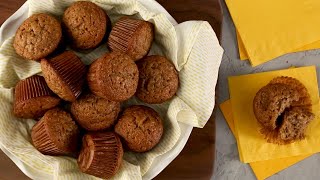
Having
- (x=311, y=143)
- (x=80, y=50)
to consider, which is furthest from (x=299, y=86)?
(x=80, y=50)

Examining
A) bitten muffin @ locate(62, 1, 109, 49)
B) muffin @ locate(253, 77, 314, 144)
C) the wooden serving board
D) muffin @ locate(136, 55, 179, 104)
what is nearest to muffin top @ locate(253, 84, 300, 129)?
muffin @ locate(253, 77, 314, 144)

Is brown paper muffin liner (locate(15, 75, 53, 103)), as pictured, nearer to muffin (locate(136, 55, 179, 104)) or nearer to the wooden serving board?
muffin (locate(136, 55, 179, 104))

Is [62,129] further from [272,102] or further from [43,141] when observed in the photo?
[272,102]

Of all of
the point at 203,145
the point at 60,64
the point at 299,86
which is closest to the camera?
the point at 60,64

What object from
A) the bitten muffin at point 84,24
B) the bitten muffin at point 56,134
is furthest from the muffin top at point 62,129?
the bitten muffin at point 84,24

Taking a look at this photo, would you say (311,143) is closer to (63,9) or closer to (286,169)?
(286,169)

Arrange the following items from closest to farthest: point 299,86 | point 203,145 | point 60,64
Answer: point 60,64, point 203,145, point 299,86

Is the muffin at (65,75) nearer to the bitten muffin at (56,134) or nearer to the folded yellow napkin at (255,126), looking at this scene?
the bitten muffin at (56,134)
